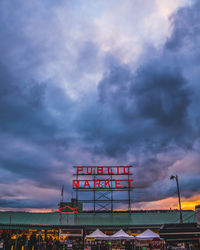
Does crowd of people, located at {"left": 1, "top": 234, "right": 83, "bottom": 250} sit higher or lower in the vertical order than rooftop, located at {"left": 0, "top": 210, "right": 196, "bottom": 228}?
lower

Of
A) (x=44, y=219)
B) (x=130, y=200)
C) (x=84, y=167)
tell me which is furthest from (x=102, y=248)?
(x=84, y=167)

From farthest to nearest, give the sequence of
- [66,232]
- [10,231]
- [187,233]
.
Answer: [10,231] < [66,232] < [187,233]

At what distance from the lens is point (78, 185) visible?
141ft

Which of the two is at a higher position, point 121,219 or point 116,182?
point 116,182

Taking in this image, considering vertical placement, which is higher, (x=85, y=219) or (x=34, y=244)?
(x=85, y=219)

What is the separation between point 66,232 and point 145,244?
35.3 feet

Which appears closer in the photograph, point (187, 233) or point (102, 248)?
point (187, 233)

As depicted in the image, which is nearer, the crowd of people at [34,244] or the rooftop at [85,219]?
the crowd of people at [34,244]

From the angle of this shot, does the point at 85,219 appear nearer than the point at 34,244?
No

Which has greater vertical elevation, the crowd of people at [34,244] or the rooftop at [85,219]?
the rooftop at [85,219]

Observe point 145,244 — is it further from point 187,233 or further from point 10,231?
point 187,233

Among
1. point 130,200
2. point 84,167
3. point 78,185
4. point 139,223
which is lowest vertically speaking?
point 139,223

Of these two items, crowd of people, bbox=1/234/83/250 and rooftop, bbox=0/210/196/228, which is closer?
crowd of people, bbox=1/234/83/250

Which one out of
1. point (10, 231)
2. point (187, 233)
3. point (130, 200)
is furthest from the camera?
point (130, 200)
